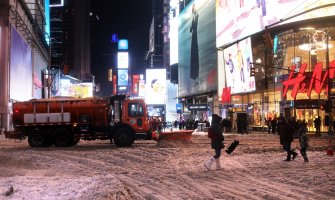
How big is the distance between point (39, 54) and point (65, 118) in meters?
48.1

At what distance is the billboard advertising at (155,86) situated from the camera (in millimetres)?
104438

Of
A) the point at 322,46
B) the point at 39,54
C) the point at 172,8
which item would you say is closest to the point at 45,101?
the point at 322,46

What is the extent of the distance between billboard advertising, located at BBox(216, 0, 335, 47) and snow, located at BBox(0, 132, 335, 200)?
27338 mm

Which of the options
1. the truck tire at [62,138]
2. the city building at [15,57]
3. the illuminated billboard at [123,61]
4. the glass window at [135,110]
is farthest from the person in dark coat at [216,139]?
the illuminated billboard at [123,61]

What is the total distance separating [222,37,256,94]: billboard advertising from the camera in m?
55.1

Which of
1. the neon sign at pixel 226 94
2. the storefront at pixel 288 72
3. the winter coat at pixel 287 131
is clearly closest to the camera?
the winter coat at pixel 287 131

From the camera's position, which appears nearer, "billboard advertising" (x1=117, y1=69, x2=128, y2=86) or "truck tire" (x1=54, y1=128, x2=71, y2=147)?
"truck tire" (x1=54, y1=128, x2=71, y2=147)

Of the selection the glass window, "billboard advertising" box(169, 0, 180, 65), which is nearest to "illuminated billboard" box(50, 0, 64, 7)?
"billboard advertising" box(169, 0, 180, 65)

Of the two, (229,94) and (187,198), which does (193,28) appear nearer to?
(229,94)

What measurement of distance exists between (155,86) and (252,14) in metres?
50.8

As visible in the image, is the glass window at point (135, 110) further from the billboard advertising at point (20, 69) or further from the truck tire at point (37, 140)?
the billboard advertising at point (20, 69)

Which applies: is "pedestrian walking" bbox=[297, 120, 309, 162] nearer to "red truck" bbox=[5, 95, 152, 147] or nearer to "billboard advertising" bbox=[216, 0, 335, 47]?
"red truck" bbox=[5, 95, 152, 147]

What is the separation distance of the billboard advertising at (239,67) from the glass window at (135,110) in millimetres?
27527

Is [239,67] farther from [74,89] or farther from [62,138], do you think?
[74,89]
